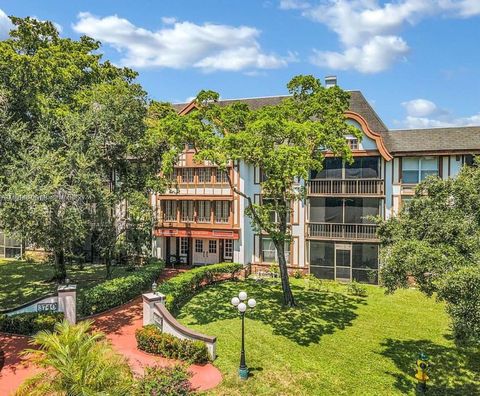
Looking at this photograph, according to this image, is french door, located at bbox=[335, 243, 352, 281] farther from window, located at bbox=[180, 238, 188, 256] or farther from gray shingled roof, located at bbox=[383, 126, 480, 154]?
window, located at bbox=[180, 238, 188, 256]

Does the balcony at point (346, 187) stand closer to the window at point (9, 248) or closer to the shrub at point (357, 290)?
the shrub at point (357, 290)

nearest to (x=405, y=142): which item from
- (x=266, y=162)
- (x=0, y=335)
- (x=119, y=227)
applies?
(x=266, y=162)

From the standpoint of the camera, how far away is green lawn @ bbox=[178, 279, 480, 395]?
13.0 meters

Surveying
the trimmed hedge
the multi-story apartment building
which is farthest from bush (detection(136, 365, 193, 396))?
the multi-story apartment building

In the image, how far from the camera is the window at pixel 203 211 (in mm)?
30934

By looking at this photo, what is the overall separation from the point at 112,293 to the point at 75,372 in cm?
1190

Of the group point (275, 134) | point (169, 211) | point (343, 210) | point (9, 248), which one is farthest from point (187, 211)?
point (9, 248)

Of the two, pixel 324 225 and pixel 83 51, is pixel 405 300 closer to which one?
pixel 324 225

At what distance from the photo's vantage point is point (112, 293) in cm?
2027

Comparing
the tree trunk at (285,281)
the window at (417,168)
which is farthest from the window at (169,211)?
the window at (417,168)

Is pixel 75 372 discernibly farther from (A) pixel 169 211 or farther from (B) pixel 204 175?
(A) pixel 169 211

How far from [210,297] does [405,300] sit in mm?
11934

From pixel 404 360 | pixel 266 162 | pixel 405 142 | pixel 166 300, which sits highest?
pixel 405 142

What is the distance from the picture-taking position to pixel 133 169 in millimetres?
25312
